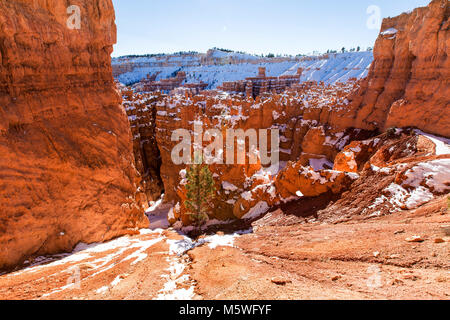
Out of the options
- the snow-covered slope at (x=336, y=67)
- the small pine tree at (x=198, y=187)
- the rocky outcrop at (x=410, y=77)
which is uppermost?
the snow-covered slope at (x=336, y=67)

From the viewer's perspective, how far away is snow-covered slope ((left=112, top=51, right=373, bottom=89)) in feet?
383

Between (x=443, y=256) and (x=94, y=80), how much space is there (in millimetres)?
16652

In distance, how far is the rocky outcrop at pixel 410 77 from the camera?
20.9 m

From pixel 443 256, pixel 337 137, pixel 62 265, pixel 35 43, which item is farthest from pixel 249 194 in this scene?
pixel 337 137

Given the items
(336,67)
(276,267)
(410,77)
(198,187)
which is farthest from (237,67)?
(276,267)

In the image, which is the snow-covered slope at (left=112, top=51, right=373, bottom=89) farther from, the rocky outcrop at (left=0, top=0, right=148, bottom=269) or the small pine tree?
the small pine tree

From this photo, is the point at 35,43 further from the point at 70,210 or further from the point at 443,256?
the point at 443,256

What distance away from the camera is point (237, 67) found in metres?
136

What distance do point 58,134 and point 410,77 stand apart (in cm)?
3024

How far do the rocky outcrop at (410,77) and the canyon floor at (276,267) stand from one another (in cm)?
1701

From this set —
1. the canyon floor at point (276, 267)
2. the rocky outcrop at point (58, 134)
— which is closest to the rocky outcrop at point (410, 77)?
the canyon floor at point (276, 267)

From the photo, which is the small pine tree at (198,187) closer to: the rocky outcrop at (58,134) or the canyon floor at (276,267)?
the rocky outcrop at (58,134)

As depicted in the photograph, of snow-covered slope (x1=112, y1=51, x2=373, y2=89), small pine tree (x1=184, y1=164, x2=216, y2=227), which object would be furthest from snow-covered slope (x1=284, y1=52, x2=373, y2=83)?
small pine tree (x1=184, y1=164, x2=216, y2=227)

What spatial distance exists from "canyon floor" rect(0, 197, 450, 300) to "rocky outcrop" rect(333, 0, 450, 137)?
17013mm
